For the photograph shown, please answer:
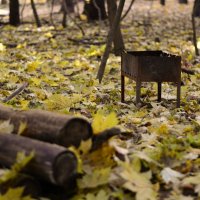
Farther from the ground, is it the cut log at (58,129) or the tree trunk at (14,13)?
the cut log at (58,129)

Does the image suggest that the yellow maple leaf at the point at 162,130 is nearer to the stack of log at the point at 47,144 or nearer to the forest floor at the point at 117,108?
the forest floor at the point at 117,108

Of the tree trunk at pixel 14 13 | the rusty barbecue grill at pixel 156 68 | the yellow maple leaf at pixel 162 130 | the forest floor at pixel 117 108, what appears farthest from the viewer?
the tree trunk at pixel 14 13

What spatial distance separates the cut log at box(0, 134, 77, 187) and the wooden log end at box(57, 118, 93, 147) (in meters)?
0.18

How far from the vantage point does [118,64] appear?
10625mm

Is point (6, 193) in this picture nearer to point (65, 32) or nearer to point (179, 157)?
point (179, 157)

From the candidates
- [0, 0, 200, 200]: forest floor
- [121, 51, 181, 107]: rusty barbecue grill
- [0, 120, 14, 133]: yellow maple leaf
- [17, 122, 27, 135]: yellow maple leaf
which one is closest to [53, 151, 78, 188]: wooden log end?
[0, 0, 200, 200]: forest floor

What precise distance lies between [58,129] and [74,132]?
116 mm

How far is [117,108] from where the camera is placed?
6168mm

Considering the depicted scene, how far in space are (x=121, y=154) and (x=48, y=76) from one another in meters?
5.26

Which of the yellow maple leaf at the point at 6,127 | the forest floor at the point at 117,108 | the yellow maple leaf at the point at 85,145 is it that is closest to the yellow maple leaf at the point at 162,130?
the forest floor at the point at 117,108

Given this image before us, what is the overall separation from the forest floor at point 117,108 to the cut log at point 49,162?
0.16 meters

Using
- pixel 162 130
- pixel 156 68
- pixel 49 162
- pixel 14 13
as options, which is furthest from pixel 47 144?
pixel 14 13

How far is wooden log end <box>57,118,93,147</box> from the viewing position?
342cm

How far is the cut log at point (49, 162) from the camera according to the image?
313 cm
